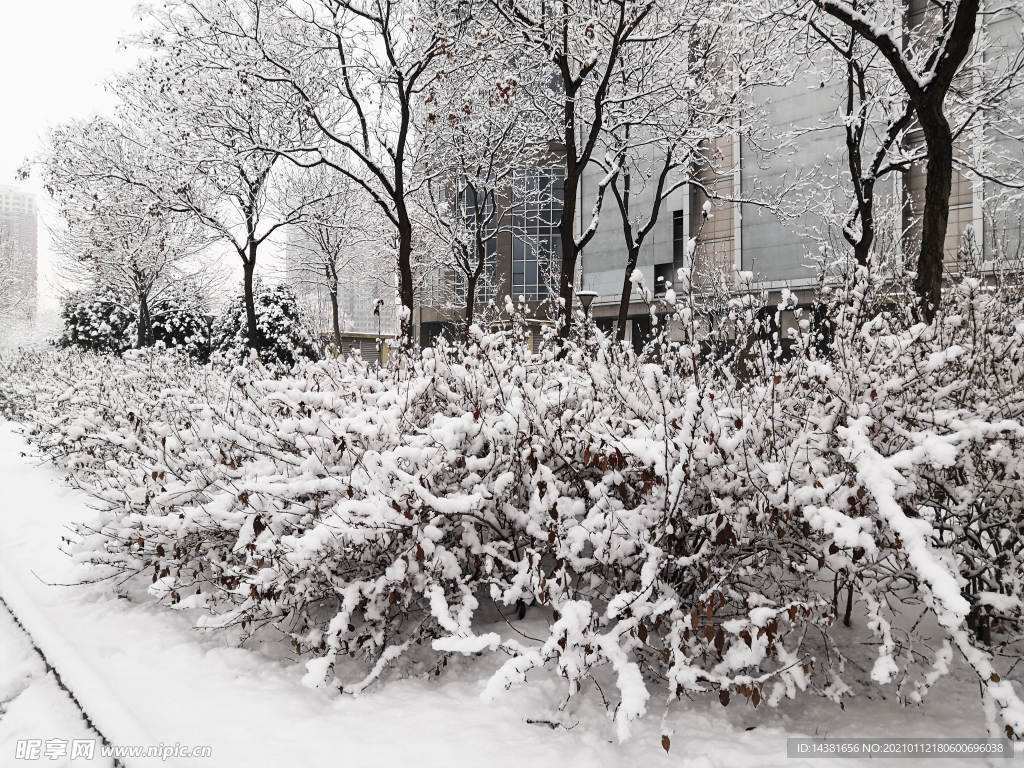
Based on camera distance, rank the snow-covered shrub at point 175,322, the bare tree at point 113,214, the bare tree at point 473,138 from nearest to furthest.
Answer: the bare tree at point 473,138 < the bare tree at point 113,214 < the snow-covered shrub at point 175,322

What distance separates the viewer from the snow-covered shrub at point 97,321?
62.7ft

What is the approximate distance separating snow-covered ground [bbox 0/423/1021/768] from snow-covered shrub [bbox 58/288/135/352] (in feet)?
62.4

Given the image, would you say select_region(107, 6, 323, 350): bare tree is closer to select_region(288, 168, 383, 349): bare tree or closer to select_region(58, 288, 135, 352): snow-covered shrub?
select_region(288, 168, 383, 349): bare tree

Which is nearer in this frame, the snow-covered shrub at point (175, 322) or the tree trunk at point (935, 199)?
the tree trunk at point (935, 199)

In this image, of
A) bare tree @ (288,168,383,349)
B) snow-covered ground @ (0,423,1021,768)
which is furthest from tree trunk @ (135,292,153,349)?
snow-covered ground @ (0,423,1021,768)

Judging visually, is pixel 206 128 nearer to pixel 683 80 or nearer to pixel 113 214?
pixel 113 214

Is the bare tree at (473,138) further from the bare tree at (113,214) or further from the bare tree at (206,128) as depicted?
the bare tree at (113,214)

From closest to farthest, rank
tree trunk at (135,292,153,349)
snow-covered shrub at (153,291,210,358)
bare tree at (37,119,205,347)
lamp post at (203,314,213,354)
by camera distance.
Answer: bare tree at (37,119,205,347), tree trunk at (135,292,153,349), lamp post at (203,314,213,354), snow-covered shrub at (153,291,210,358)

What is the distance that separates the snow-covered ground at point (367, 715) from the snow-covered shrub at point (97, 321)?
19019 mm

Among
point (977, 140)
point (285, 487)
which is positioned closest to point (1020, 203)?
point (977, 140)

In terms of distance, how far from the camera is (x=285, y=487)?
2.84 m

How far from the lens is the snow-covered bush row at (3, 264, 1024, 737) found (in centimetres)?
224

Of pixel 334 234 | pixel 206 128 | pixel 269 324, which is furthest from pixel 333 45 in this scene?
pixel 334 234

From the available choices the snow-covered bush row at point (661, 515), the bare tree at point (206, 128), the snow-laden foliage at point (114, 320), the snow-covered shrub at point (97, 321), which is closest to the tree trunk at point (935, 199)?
the snow-covered bush row at point (661, 515)
